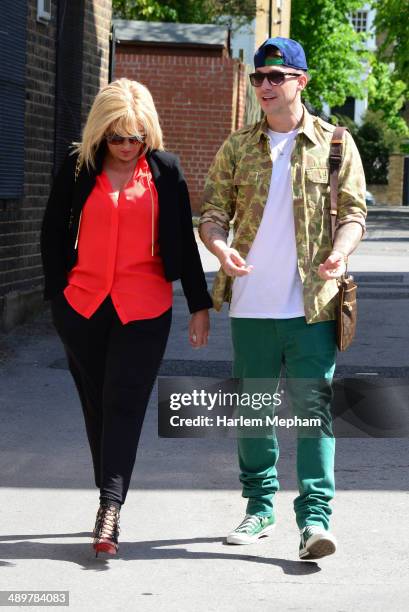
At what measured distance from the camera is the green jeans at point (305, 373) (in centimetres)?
524

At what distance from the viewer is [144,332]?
536 cm

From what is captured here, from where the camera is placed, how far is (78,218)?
536 centimetres

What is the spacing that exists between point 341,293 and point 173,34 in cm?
2496

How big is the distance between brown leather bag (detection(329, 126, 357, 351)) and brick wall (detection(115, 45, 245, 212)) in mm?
24122

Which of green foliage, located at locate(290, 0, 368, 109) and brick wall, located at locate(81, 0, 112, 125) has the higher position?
green foliage, located at locate(290, 0, 368, 109)

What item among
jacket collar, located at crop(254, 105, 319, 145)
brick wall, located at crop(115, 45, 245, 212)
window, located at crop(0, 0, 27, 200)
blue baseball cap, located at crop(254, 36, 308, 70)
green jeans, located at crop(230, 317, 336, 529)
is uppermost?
brick wall, located at crop(115, 45, 245, 212)

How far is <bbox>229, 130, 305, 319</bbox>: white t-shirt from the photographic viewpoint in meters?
5.23

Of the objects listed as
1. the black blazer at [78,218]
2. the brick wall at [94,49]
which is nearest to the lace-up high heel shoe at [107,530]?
the black blazer at [78,218]

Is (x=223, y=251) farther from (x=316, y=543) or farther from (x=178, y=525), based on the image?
(x=178, y=525)

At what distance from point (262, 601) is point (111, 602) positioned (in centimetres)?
50

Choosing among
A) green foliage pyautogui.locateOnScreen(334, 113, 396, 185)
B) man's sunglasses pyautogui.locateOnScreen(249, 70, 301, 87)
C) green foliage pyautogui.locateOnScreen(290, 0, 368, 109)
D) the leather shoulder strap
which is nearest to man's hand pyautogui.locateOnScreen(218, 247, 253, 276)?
the leather shoulder strap

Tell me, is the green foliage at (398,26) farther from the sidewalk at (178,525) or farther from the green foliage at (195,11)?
the sidewalk at (178,525)

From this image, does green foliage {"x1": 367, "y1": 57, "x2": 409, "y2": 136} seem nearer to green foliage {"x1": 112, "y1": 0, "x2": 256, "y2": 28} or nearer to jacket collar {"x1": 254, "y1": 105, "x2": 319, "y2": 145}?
green foliage {"x1": 112, "y1": 0, "x2": 256, "y2": 28}

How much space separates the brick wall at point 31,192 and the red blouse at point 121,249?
6245 millimetres
